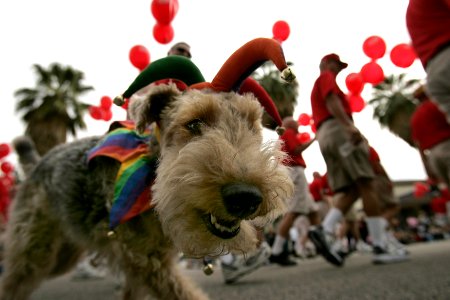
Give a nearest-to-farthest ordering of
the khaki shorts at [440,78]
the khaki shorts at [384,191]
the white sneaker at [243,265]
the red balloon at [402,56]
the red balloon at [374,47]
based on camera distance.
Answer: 1. the khaki shorts at [440,78]
2. the red balloon at [374,47]
3. the red balloon at [402,56]
4. the white sneaker at [243,265]
5. the khaki shorts at [384,191]

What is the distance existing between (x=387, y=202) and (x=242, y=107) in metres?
3.69

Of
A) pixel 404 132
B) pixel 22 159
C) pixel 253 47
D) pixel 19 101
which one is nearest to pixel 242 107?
pixel 253 47

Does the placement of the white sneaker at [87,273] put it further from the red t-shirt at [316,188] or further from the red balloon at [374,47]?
the red balloon at [374,47]

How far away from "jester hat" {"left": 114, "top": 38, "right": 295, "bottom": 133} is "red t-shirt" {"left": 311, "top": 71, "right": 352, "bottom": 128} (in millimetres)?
275

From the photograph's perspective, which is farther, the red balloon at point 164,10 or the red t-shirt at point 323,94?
the red balloon at point 164,10

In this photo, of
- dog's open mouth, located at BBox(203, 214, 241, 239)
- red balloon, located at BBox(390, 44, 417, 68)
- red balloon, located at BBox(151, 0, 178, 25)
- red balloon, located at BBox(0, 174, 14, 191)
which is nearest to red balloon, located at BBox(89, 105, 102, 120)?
red balloon, located at BBox(151, 0, 178, 25)

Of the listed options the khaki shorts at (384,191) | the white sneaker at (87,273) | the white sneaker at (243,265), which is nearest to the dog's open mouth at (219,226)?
the white sneaker at (243,265)

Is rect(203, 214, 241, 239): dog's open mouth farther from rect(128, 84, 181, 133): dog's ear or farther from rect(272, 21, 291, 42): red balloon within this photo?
rect(272, 21, 291, 42): red balloon

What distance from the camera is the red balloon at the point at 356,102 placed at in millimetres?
2942

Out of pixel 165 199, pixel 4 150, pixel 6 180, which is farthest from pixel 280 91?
pixel 6 180

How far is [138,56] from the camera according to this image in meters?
5.05

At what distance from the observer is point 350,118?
259 centimetres

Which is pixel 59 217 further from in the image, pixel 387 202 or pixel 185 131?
pixel 387 202

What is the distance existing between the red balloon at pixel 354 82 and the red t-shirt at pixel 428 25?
415 mm
